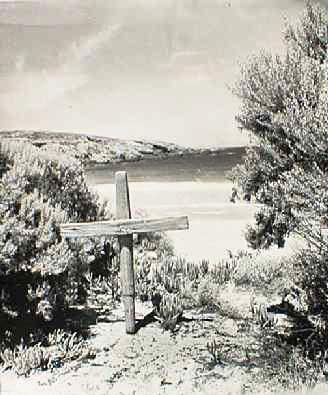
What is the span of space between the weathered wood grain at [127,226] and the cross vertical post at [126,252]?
6 cm

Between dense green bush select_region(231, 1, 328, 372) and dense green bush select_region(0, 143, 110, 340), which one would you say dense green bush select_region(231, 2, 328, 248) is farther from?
dense green bush select_region(0, 143, 110, 340)

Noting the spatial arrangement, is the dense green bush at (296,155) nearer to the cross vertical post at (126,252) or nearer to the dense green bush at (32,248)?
the cross vertical post at (126,252)

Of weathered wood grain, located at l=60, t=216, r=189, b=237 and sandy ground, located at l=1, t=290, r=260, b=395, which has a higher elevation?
weathered wood grain, located at l=60, t=216, r=189, b=237

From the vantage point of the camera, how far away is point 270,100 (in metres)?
2.39

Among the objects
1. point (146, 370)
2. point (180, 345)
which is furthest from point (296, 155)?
point (146, 370)

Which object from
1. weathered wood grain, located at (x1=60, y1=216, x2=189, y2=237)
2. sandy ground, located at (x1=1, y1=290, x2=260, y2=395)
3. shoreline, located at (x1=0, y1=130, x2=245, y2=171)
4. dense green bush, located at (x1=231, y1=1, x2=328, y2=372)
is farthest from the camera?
shoreline, located at (x1=0, y1=130, x2=245, y2=171)

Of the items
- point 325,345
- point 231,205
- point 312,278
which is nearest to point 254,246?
point 231,205

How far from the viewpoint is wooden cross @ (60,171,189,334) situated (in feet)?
7.32

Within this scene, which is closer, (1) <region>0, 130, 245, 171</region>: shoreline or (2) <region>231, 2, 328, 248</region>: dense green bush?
(2) <region>231, 2, 328, 248</region>: dense green bush

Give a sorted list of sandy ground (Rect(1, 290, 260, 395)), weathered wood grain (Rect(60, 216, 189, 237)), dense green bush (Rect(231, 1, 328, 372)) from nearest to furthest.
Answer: sandy ground (Rect(1, 290, 260, 395)) < dense green bush (Rect(231, 1, 328, 372)) < weathered wood grain (Rect(60, 216, 189, 237))

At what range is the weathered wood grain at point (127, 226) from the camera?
2.23 metres

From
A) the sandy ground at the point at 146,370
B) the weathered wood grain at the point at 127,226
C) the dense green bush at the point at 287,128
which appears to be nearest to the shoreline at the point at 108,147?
the dense green bush at the point at 287,128

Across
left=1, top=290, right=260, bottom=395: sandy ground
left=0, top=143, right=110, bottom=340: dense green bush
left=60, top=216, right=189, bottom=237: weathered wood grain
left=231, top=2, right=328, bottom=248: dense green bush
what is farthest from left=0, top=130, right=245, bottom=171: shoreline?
left=1, top=290, right=260, bottom=395: sandy ground

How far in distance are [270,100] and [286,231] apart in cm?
68
